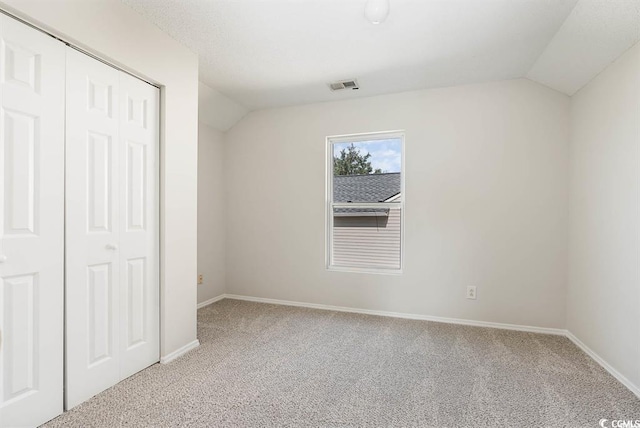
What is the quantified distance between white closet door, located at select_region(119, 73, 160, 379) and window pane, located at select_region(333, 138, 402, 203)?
2.07 metres

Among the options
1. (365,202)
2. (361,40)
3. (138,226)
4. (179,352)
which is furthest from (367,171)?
(179,352)

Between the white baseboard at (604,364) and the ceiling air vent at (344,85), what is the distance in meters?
3.07

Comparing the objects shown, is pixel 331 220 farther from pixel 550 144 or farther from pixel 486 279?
pixel 550 144

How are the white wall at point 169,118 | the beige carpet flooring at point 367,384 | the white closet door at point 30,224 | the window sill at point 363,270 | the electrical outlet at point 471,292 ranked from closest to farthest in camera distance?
1. the white closet door at point 30,224
2. the beige carpet flooring at point 367,384
3. the white wall at point 169,118
4. the electrical outlet at point 471,292
5. the window sill at point 363,270

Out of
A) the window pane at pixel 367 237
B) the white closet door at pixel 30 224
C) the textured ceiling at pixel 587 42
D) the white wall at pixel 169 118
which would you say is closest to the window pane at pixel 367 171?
the window pane at pixel 367 237

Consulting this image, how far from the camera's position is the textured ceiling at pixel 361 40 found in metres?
2.08

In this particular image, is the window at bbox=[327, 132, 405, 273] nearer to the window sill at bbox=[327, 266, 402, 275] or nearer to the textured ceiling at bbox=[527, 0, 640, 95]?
the window sill at bbox=[327, 266, 402, 275]

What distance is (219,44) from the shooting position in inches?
100

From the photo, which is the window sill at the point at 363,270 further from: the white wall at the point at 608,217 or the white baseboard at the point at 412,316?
the white wall at the point at 608,217

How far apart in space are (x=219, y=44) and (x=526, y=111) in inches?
112

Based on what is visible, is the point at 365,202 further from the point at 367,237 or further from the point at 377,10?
the point at 377,10

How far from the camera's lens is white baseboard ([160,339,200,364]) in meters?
2.36

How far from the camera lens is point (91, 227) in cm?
192

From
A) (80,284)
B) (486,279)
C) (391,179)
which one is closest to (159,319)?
(80,284)
